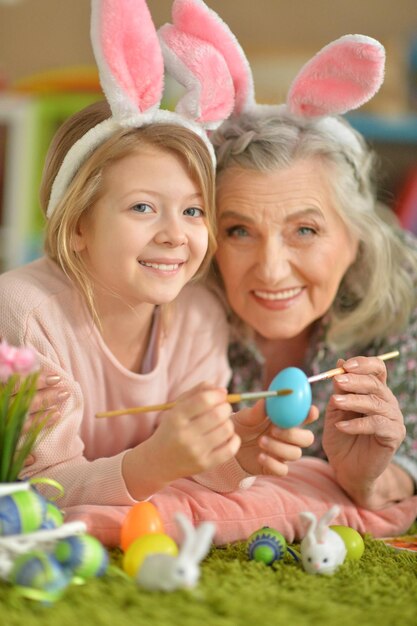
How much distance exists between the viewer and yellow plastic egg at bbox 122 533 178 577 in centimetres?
97

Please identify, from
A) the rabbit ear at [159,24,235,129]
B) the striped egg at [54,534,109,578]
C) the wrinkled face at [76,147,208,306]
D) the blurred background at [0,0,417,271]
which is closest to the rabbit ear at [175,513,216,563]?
the striped egg at [54,534,109,578]

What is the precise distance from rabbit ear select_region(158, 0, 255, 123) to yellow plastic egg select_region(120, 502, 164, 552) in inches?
25.7

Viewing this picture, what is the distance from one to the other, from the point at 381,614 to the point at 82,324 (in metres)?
0.61

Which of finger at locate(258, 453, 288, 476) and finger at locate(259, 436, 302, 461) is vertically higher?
finger at locate(259, 436, 302, 461)

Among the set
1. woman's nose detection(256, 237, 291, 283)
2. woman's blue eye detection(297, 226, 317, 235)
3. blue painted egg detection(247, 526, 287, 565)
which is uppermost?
woman's blue eye detection(297, 226, 317, 235)

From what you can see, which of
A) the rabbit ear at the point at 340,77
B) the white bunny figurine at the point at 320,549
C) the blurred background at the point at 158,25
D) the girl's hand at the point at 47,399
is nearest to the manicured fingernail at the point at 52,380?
the girl's hand at the point at 47,399

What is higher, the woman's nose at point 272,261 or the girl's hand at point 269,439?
the woman's nose at point 272,261

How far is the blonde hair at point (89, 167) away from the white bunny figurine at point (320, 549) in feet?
1.49

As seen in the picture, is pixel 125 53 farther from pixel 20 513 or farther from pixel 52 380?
pixel 20 513

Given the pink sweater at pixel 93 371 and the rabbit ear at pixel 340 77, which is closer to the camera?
the pink sweater at pixel 93 371

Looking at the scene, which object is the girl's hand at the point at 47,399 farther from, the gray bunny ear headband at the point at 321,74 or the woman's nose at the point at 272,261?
the gray bunny ear headband at the point at 321,74

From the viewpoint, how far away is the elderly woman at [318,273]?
1.42 metres

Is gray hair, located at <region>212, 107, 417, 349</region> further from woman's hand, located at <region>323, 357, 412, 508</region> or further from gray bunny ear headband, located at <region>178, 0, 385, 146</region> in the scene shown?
woman's hand, located at <region>323, 357, 412, 508</region>

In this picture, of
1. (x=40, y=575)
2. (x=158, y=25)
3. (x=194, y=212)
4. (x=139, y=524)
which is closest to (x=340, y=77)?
(x=194, y=212)
